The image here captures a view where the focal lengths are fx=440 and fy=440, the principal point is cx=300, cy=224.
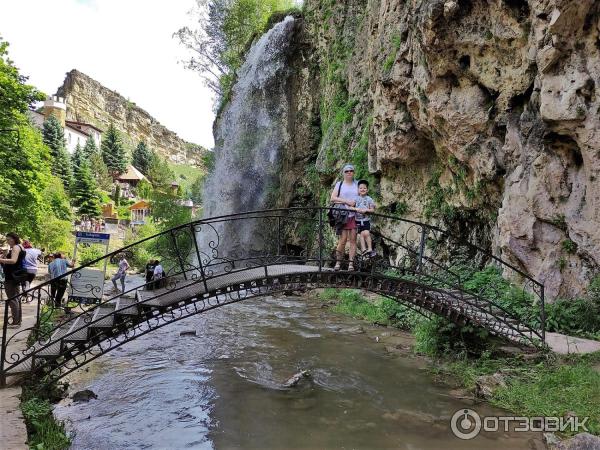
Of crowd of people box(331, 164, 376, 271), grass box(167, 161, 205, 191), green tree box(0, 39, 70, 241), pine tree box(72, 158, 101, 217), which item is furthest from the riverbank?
grass box(167, 161, 205, 191)

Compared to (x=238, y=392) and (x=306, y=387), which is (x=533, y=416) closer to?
(x=306, y=387)

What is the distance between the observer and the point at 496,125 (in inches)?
424

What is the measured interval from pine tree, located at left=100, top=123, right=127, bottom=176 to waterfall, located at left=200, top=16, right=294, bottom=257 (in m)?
55.7

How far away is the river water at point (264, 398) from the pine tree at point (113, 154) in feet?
236

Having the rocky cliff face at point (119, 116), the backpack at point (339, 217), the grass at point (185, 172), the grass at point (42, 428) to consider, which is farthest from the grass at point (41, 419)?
the grass at point (185, 172)

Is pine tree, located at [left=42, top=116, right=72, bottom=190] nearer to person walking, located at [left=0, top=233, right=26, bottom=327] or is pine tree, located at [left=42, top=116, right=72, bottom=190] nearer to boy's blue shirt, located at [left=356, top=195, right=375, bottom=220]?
person walking, located at [left=0, top=233, right=26, bottom=327]

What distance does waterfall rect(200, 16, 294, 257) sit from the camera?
82.6ft

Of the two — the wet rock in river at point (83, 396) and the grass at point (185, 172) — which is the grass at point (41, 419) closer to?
the wet rock in river at point (83, 396)

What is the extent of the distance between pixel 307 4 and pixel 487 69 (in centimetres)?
1724

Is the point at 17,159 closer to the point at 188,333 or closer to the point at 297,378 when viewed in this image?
the point at 188,333

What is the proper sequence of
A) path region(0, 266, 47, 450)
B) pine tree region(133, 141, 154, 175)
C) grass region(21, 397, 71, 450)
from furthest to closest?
pine tree region(133, 141, 154, 175)
grass region(21, 397, 71, 450)
path region(0, 266, 47, 450)

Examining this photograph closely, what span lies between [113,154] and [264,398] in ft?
260

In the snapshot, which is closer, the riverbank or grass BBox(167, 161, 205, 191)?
the riverbank

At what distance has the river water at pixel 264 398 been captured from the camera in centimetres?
550
